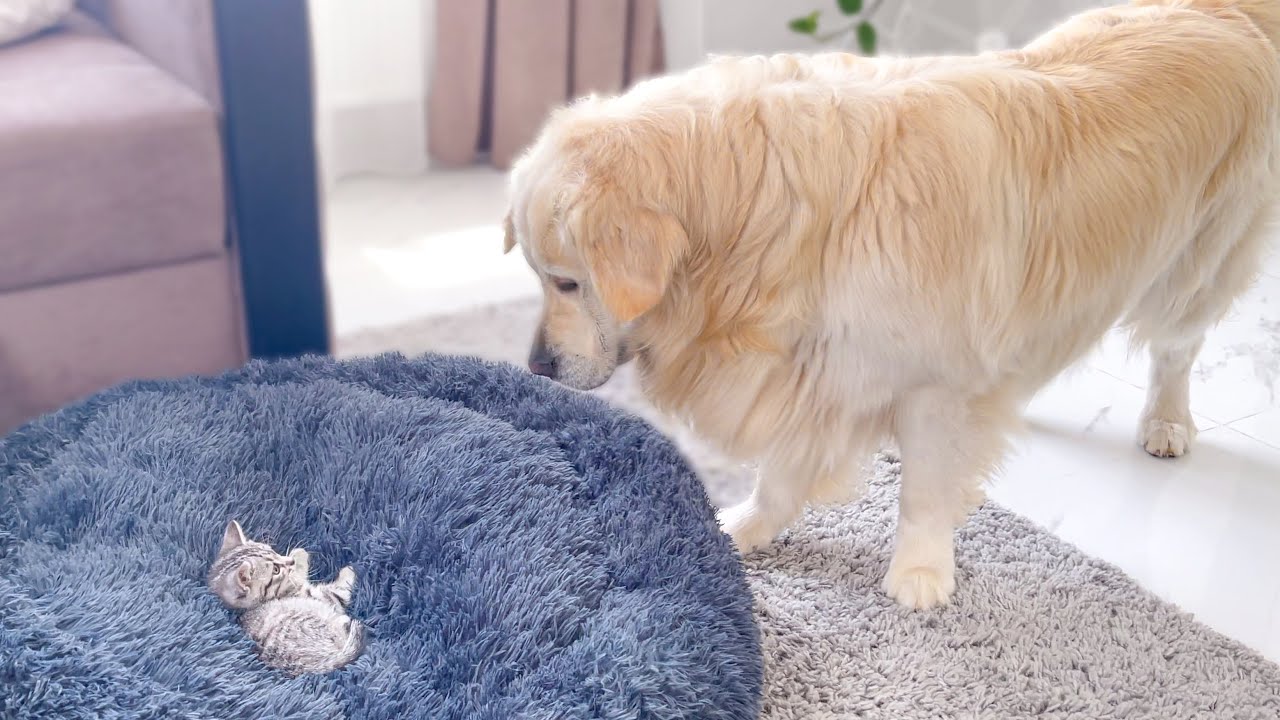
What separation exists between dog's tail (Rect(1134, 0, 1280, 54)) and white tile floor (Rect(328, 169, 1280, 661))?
1.81 feet

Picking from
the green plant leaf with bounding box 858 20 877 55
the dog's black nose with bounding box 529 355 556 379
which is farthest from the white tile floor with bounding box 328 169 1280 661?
the green plant leaf with bounding box 858 20 877 55

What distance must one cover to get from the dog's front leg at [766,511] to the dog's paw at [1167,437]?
2.26ft

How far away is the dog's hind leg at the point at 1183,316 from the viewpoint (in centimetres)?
169

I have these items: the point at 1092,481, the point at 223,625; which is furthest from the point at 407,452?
the point at 1092,481

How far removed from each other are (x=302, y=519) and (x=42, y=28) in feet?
3.68

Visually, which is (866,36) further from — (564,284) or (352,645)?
(352,645)

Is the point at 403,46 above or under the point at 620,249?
under

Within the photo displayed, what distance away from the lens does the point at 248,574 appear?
1.29 meters

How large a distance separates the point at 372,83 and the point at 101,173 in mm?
1485

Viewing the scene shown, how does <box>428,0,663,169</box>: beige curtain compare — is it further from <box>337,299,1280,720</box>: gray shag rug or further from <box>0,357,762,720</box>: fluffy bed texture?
<box>337,299,1280,720</box>: gray shag rug

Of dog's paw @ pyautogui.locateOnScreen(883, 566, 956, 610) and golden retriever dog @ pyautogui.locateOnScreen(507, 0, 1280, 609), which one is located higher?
golden retriever dog @ pyautogui.locateOnScreen(507, 0, 1280, 609)

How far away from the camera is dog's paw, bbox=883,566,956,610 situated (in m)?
1.53

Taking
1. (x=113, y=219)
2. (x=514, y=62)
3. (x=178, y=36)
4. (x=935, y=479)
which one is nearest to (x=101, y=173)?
(x=113, y=219)

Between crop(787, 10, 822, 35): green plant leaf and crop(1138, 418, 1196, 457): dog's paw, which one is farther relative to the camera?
crop(787, 10, 822, 35): green plant leaf
